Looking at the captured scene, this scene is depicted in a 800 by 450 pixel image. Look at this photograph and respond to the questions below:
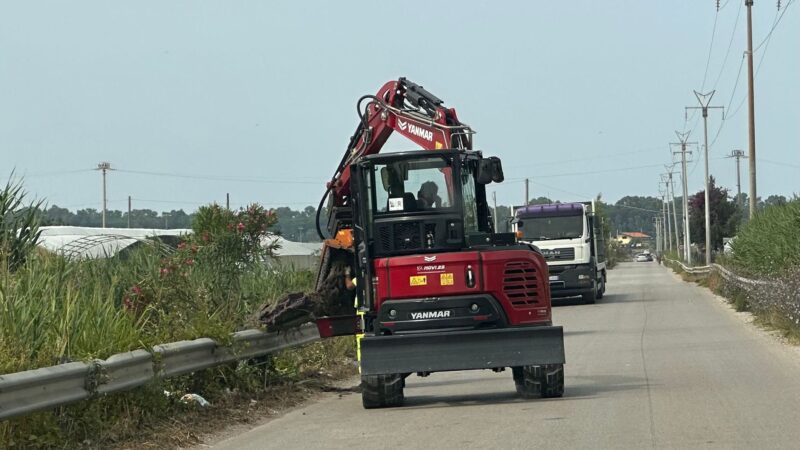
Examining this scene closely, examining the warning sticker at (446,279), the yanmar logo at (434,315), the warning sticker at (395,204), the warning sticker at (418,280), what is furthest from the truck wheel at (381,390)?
the warning sticker at (395,204)

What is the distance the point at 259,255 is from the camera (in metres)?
20.6

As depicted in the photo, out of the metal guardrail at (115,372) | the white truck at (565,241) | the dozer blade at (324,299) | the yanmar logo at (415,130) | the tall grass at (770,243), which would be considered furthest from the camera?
the white truck at (565,241)

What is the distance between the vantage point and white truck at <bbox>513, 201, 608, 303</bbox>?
37.7m

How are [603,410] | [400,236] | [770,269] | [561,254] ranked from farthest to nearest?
[561,254] < [770,269] < [400,236] < [603,410]

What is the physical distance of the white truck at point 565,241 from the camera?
37.7 metres

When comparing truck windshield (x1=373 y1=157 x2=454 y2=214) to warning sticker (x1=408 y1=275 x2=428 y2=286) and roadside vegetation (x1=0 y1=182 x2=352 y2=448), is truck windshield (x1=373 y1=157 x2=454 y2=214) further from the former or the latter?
roadside vegetation (x1=0 y1=182 x2=352 y2=448)

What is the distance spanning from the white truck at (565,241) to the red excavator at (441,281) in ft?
74.9

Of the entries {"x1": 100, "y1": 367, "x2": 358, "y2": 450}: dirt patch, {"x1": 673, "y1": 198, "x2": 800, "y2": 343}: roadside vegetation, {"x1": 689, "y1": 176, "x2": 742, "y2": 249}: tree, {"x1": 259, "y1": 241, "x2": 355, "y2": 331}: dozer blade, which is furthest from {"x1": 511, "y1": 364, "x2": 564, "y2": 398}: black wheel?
{"x1": 689, "y1": 176, "x2": 742, "y2": 249}: tree

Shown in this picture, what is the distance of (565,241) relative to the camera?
37.9 meters

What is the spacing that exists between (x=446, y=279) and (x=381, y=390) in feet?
4.78

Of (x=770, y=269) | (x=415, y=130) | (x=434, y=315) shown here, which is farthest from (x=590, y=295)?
(x=434, y=315)

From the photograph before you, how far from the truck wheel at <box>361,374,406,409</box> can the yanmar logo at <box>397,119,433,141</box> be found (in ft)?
10.8

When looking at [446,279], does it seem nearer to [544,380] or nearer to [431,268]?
[431,268]

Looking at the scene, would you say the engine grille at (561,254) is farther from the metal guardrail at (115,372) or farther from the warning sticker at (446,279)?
the warning sticker at (446,279)
